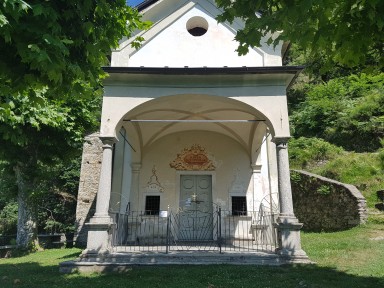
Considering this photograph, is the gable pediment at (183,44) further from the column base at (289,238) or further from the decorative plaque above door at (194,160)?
the column base at (289,238)

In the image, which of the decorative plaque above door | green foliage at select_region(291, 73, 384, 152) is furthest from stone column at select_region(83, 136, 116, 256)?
green foliage at select_region(291, 73, 384, 152)


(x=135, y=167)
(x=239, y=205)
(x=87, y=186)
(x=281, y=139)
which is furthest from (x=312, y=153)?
(x=87, y=186)

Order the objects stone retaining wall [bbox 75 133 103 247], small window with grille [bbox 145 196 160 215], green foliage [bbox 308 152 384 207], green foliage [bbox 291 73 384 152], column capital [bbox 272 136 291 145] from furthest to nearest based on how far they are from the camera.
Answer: green foliage [bbox 291 73 384 152] < stone retaining wall [bbox 75 133 103 247] < green foliage [bbox 308 152 384 207] < small window with grille [bbox 145 196 160 215] < column capital [bbox 272 136 291 145]

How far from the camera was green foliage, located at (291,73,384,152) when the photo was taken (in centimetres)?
1747

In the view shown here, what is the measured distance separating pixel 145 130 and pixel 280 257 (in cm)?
672

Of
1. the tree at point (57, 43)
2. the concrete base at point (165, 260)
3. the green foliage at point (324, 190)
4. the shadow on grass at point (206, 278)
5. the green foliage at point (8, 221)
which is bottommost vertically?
the shadow on grass at point (206, 278)

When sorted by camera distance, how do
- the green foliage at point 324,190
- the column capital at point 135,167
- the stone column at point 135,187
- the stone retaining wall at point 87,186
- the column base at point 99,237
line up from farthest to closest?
the stone retaining wall at point 87,186
the column capital at point 135,167
the stone column at point 135,187
the green foliage at point 324,190
the column base at point 99,237

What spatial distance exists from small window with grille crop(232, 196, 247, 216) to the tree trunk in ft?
26.0

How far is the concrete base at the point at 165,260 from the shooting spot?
295 inches

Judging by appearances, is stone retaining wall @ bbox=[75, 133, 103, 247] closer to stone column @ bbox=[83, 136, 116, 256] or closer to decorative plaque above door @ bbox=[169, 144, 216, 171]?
decorative plaque above door @ bbox=[169, 144, 216, 171]

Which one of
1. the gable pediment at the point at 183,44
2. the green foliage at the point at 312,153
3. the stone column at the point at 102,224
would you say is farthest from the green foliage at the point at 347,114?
the stone column at the point at 102,224

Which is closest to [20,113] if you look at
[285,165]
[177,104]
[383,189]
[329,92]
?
[177,104]

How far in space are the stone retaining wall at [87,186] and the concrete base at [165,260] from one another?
7114 mm

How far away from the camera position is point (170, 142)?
12883 mm
